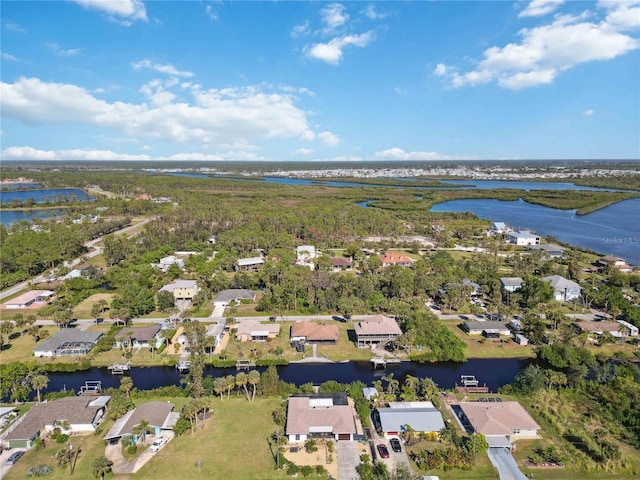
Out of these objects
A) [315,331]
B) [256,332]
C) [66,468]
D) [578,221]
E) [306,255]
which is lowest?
[66,468]

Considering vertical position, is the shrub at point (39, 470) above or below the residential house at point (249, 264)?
below

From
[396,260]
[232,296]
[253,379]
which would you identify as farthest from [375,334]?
[396,260]

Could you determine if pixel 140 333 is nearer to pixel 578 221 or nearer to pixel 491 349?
pixel 491 349

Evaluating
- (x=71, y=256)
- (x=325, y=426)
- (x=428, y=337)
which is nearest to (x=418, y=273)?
(x=428, y=337)

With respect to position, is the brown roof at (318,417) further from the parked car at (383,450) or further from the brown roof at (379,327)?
the brown roof at (379,327)

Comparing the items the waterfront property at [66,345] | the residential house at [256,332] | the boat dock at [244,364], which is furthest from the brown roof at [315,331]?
the waterfront property at [66,345]

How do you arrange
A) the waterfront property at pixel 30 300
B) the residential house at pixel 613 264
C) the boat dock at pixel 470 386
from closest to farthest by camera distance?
the boat dock at pixel 470 386 < the waterfront property at pixel 30 300 < the residential house at pixel 613 264

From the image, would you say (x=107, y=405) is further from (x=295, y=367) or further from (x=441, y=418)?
(x=441, y=418)
